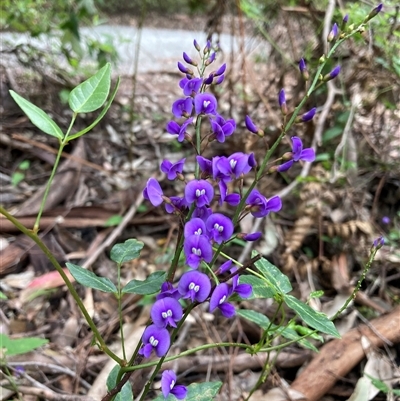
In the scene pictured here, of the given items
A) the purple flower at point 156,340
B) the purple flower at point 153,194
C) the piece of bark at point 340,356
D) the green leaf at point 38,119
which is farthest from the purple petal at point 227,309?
the piece of bark at point 340,356

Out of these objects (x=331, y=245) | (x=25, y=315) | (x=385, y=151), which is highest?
(x=385, y=151)

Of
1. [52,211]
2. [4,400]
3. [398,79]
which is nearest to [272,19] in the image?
[398,79]

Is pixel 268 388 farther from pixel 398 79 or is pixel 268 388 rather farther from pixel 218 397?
pixel 398 79

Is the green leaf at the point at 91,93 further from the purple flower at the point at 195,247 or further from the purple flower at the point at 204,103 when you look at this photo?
the purple flower at the point at 195,247

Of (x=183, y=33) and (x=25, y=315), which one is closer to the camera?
(x=25, y=315)

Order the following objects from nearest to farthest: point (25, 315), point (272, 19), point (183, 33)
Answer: point (25, 315) < point (272, 19) < point (183, 33)

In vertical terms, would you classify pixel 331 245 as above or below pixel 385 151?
below

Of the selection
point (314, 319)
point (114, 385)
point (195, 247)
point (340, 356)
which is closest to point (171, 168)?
point (195, 247)

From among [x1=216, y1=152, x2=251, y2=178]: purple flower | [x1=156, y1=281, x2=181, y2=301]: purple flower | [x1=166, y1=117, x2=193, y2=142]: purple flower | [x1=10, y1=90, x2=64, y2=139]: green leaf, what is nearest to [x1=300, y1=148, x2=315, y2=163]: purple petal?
[x1=216, y1=152, x2=251, y2=178]: purple flower
